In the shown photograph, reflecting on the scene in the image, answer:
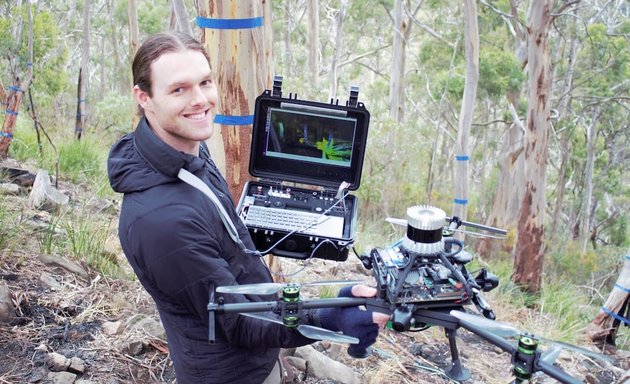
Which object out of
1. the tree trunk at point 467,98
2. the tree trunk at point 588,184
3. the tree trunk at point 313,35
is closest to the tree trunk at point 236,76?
the tree trunk at point 467,98

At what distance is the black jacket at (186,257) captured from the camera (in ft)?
5.05

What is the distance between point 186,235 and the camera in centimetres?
154

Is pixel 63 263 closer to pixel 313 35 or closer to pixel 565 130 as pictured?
pixel 313 35

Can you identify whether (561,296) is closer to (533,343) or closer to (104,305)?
(104,305)

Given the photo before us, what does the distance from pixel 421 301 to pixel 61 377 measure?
76.7 inches

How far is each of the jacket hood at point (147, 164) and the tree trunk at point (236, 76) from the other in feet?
3.30

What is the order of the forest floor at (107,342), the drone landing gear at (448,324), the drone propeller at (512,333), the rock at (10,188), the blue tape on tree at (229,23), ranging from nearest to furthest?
the drone propeller at (512,333) → the drone landing gear at (448,324) → the blue tape on tree at (229,23) → the forest floor at (107,342) → the rock at (10,188)

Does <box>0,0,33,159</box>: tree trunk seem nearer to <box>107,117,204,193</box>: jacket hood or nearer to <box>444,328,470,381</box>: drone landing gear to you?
<box>107,117,204,193</box>: jacket hood

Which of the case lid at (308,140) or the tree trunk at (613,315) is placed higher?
the case lid at (308,140)

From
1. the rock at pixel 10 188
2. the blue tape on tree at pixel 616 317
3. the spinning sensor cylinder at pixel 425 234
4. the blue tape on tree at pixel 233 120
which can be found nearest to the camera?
the spinning sensor cylinder at pixel 425 234

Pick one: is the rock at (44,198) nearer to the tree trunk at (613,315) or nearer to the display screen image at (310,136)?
the display screen image at (310,136)

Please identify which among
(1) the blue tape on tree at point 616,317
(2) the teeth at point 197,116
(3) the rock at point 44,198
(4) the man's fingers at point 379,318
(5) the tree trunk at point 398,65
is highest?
(5) the tree trunk at point 398,65

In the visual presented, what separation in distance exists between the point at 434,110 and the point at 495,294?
1301 cm

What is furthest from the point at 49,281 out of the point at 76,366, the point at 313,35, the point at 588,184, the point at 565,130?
the point at 588,184
